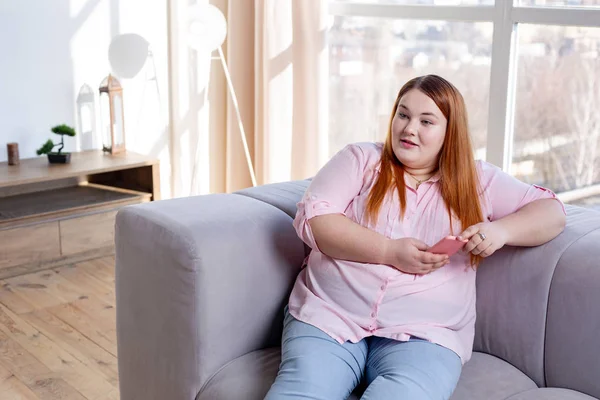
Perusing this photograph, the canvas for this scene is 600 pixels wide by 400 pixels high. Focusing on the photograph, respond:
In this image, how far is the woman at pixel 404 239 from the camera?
5.22 ft

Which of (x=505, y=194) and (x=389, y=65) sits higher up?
(x=389, y=65)

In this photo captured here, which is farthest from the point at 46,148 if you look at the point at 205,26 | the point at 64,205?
the point at 205,26

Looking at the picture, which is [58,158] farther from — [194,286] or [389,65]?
[194,286]

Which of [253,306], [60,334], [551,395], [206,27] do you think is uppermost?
[206,27]

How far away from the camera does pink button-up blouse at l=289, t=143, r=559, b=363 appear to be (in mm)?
1629

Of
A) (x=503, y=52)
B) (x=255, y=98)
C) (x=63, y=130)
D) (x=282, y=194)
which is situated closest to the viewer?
(x=282, y=194)

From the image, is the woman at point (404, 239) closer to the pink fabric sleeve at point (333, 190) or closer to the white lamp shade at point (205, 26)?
the pink fabric sleeve at point (333, 190)

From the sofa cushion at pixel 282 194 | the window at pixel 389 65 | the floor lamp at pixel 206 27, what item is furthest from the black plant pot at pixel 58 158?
the sofa cushion at pixel 282 194

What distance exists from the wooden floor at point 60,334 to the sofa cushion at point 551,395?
1.27 meters

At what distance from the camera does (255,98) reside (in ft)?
11.8

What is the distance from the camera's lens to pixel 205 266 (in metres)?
1.64

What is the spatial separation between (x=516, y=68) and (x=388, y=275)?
1450mm

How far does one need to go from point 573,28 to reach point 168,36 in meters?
2.11

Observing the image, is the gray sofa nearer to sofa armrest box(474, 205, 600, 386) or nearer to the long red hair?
sofa armrest box(474, 205, 600, 386)
